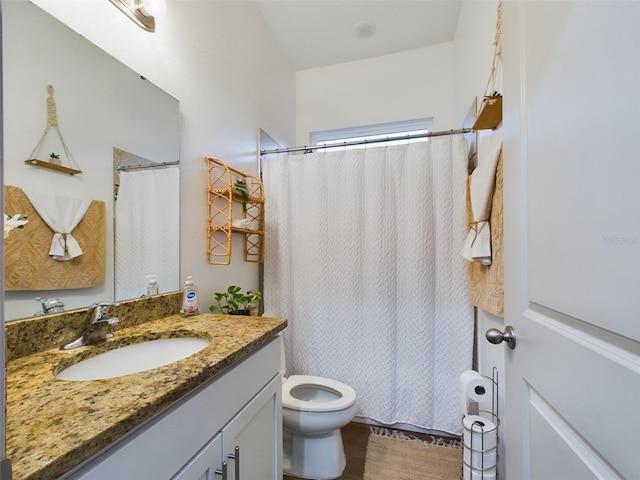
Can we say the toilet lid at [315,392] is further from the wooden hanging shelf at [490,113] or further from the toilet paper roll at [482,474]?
the wooden hanging shelf at [490,113]

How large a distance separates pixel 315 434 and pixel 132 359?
0.96 m

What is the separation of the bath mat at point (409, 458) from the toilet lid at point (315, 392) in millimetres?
365

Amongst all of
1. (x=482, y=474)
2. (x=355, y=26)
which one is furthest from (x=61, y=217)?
(x=355, y=26)

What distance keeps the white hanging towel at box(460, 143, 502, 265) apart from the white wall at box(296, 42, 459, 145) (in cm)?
107

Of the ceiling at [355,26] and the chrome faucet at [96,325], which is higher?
the ceiling at [355,26]

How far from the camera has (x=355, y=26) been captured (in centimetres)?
208

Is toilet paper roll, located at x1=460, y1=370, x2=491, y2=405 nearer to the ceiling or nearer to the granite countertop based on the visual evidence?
the granite countertop

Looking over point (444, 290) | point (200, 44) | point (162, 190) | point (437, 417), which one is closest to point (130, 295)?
point (162, 190)

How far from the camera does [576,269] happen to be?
52cm

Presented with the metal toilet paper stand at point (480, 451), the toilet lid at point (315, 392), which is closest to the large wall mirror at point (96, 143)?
the toilet lid at point (315, 392)

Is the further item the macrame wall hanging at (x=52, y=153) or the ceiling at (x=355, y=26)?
the ceiling at (x=355, y=26)

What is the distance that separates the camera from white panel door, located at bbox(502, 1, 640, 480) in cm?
42

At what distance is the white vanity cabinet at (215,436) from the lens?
522mm

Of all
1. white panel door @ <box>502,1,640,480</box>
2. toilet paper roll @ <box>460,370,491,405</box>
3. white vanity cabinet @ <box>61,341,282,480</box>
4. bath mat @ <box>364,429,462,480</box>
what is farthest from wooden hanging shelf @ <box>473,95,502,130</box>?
bath mat @ <box>364,429,462,480</box>
